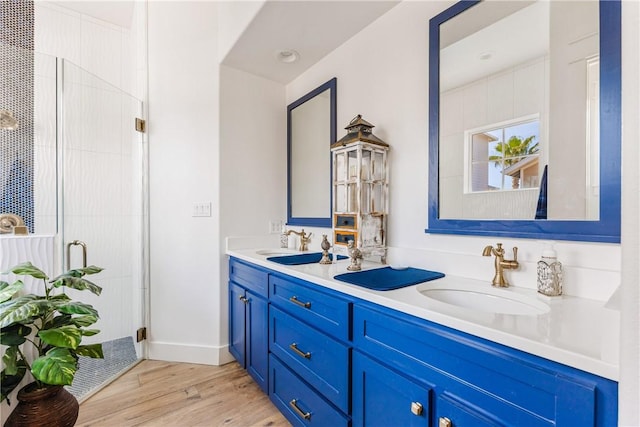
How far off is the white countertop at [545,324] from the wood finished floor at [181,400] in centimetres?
113

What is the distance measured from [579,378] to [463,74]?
4.06ft

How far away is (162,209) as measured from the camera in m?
2.29

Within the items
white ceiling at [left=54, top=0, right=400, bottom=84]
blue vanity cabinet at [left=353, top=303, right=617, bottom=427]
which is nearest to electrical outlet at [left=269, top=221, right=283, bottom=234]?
white ceiling at [left=54, top=0, right=400, bottom=84]

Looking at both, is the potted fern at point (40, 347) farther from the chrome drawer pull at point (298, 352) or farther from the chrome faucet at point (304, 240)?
the chrome faucet at point (304, 240)

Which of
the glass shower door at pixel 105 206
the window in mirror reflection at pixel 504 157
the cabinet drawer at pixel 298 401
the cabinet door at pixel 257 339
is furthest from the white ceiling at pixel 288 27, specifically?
the cabinet drawer at pixel 298 401

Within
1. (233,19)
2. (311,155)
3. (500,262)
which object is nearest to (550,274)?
(500,262)

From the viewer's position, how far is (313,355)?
4.30 feet

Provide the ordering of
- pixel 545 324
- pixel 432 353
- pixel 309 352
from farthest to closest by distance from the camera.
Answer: pixel 309 352 → pixel 432 353 → pixel 545 324

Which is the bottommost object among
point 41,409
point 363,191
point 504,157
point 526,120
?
point 41,409

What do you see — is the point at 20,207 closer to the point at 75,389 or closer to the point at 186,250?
the point at 186,250

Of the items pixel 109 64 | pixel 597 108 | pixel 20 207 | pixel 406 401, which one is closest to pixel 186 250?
pixel 20 207

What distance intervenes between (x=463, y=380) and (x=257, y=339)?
1.35m

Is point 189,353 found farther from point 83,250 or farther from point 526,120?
point 526,120

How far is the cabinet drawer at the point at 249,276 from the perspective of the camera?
1725mm
